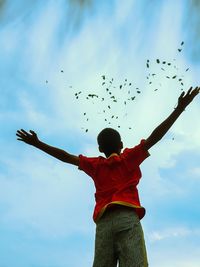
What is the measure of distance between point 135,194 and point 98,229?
2.14ft

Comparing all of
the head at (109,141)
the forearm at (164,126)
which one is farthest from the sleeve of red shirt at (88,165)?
the forearm at (164,126)

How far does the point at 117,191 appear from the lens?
639 cm

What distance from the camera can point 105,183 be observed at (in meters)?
6.55

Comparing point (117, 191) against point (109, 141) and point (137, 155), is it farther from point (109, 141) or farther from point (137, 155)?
point (109, 141)

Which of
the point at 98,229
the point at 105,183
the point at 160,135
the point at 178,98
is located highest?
the point at 178,98

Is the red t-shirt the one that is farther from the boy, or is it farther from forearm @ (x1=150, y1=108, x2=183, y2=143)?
forearm @ (x1=150, y1=108, x2=183, y2=143)

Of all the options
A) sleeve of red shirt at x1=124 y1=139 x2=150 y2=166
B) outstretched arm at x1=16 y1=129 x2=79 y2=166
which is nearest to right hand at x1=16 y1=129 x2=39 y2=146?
outstretched arm at x1=16 y1=129 x2=79 y2=166

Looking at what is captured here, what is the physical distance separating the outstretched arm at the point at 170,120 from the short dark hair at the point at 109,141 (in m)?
0.41

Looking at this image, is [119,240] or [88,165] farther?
[88,165]

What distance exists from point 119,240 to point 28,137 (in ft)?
6.51

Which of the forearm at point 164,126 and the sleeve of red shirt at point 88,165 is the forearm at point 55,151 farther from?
the forearm at point 164,126

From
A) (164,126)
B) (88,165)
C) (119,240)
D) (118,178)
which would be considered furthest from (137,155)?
(119,240)

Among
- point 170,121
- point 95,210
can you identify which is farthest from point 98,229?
→ point 170,121

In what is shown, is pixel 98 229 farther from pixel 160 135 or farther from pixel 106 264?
pixel 160 135
